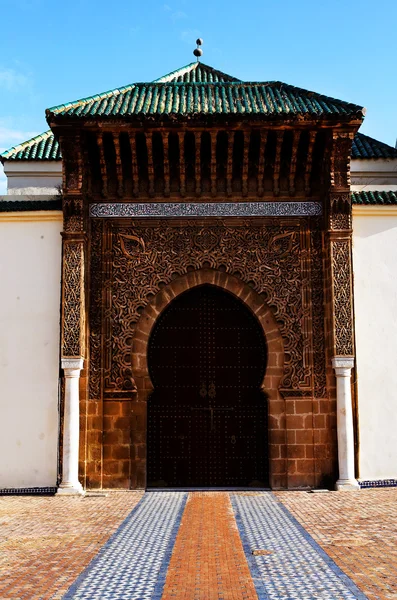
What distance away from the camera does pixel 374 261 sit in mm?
7172

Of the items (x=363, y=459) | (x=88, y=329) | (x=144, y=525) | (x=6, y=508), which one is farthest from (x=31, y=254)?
(x=363, y=459)

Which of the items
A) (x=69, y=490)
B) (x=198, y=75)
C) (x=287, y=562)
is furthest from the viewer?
(x=198, y=75)

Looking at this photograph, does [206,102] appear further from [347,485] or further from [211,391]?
[347,485]

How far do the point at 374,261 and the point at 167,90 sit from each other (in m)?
3.01

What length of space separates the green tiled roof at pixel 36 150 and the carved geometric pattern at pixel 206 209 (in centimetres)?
247

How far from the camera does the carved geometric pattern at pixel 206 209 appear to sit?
7234 millimetres

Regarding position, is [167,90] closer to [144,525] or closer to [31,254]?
[31,254]

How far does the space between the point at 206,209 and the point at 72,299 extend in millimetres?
1651

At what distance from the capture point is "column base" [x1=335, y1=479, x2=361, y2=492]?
6.59m

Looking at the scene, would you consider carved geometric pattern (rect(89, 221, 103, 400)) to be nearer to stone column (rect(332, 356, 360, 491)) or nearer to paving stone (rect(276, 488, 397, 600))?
paving stone (rect(276, 488, 397, 600))

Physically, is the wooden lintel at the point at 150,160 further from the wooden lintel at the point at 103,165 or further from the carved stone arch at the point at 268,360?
the carved stone arch at the point at 268,360

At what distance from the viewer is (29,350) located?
6883 millimetres

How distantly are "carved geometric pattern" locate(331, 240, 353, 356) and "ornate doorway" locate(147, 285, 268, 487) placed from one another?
31.1 inches

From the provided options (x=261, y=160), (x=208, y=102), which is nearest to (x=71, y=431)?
(x=261, y=160)
